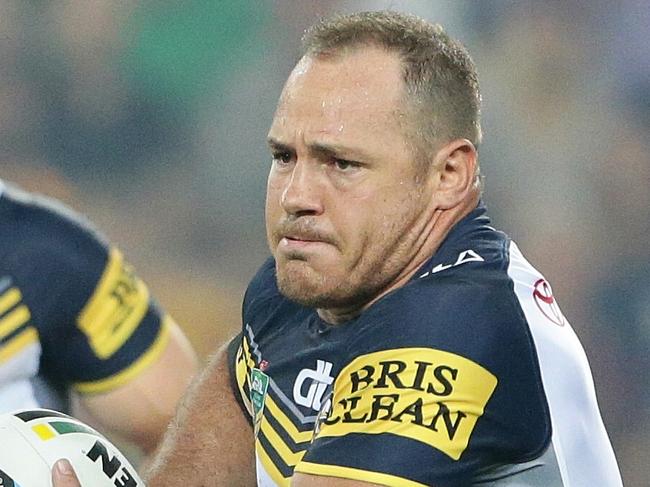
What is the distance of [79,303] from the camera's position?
2117 mm

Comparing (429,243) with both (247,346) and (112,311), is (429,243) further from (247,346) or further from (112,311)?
(112,311)

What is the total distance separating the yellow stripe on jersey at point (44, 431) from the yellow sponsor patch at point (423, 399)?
1.40 feet

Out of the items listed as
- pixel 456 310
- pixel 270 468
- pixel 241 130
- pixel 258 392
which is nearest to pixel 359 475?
pixel 456 310

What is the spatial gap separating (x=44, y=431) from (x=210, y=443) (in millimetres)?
357

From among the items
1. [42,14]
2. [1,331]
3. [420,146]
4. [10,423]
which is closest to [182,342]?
[1,331]

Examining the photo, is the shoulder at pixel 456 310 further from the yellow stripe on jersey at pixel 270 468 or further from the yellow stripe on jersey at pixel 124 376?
the yellow stripe on jersey at pixel 124 376

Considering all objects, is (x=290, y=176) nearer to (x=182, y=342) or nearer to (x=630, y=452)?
(x=182, y=342)

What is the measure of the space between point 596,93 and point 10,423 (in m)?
2.02

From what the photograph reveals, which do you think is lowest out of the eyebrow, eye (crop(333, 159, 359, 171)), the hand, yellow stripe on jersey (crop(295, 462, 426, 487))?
the hand

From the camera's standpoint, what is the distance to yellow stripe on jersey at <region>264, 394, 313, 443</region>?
166 centimetres

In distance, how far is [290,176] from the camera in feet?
5.35

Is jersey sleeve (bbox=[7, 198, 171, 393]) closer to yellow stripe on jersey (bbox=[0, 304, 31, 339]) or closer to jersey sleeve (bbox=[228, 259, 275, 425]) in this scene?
yellow stripe on jersey (bbox=[0, 304, 31, 339])

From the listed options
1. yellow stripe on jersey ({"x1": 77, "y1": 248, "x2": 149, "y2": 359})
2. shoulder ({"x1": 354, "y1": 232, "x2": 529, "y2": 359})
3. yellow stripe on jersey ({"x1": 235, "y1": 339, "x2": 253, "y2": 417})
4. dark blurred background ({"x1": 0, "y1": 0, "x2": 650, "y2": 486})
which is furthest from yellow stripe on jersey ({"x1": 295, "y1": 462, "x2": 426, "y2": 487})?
dark blurred background ({"x1": 0, "y1": 0, "x2": 650, "y2": 486})

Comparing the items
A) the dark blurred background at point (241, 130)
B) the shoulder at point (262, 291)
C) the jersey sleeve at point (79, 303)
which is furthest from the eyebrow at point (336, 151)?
the dark blurred background at point (241, 130)
